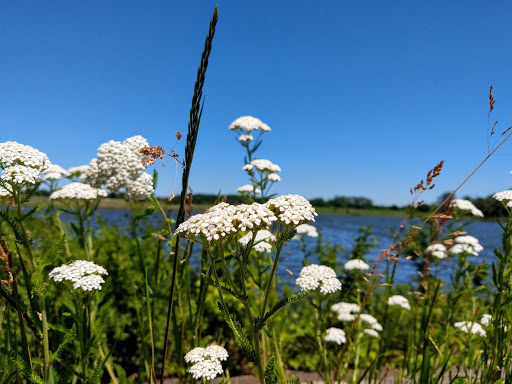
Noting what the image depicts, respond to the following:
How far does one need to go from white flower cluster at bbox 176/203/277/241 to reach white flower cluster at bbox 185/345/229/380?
0.58 metres

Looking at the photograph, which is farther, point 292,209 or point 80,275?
point 80,275

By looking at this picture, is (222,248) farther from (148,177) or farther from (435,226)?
(435,226)

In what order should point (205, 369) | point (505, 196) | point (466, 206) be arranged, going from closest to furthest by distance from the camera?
1. point (205, 369)
2. point (505, 196)
3. point (466, 206)

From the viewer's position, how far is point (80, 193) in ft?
7.89

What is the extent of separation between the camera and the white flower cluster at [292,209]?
3.80 feet

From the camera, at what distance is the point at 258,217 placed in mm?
1135

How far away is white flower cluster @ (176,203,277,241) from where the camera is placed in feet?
3.55

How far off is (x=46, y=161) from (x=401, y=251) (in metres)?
1.62

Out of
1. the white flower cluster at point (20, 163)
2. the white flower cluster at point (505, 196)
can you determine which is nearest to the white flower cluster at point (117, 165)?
the white flower cluster at point (20, 163)

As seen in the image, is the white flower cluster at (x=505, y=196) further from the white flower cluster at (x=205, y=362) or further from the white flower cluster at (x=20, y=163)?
the white flower cluster at (x=20, y=163)

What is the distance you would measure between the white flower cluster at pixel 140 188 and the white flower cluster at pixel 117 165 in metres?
0.06

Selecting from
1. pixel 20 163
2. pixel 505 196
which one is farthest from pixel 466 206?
pixel 20 163

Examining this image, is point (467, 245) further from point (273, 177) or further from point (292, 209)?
point (292, 209)

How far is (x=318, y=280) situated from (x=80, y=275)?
115 centimetres
